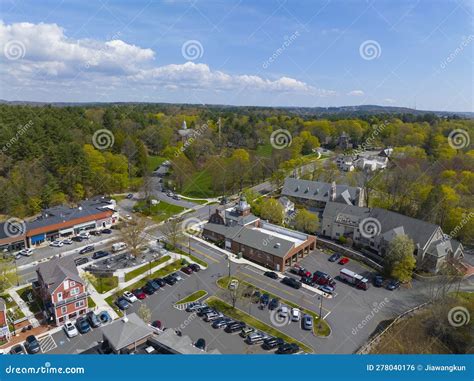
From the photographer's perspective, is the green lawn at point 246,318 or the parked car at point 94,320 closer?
the green lawn at point 246,318

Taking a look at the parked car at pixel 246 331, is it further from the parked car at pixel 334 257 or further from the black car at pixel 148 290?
the parked car at pixel 334 257

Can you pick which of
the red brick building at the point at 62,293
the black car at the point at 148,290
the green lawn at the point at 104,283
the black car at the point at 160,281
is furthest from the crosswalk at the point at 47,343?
the black car at the point at 160,281

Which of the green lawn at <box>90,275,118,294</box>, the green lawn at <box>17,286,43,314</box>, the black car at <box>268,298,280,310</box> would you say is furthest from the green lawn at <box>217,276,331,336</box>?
the green lawn at <box>17,286,43,314</box>

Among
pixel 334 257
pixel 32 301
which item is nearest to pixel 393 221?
pixel 334 257

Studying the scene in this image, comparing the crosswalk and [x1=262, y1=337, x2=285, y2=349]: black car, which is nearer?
the crosswalk

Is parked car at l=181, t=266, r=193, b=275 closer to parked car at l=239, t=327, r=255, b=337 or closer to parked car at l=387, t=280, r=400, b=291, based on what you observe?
parked car at l=239, t=327, r=255, b=337

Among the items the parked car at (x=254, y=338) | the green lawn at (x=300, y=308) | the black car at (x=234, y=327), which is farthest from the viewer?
the green lawn at (x=300, y=308)

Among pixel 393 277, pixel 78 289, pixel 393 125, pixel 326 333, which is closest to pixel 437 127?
pixel 393 125
